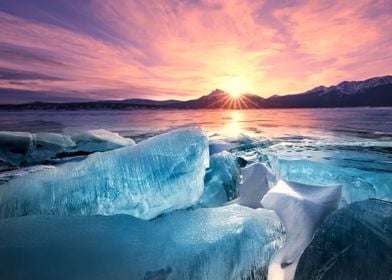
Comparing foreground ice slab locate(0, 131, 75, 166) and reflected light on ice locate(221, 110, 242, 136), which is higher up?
foreground ice slab locate(0, 131, 75, 166)

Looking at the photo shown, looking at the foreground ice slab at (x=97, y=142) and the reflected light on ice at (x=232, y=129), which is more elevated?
the foreground ice slab at (x=97, y=142)

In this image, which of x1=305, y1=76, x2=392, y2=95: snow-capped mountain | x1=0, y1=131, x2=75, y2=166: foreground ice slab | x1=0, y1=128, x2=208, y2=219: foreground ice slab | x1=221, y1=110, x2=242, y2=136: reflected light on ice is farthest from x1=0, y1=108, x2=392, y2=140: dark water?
x1=305, y1=76, x2=392, y2=95: snow-capped mountain

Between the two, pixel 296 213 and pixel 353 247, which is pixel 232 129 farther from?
pixel 353 247

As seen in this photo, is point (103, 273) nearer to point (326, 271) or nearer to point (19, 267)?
point (19, 267)

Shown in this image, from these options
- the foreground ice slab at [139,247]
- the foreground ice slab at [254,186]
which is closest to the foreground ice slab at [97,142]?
the foreground ice slab at [254,186]

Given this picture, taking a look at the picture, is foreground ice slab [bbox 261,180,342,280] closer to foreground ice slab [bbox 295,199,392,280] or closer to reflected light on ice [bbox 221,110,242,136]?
foreground ice slab [bbox 295,199,392,280]

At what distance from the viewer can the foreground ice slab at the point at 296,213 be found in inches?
62.4

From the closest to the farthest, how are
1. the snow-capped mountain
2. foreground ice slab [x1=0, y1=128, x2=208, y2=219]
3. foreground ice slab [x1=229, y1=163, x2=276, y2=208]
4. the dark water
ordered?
foreground ice slab [x1=0, y1=128, x2=208, y2=219] < foreground ice slab [x1=229, y1=163, x2=276, y2=208] < the dark water < the snow-capped mountain

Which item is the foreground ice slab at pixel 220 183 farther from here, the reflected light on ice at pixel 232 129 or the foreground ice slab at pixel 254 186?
the reflected light on ice at pixel 232 129

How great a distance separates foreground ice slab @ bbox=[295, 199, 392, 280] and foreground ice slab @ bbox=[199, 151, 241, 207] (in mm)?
1097

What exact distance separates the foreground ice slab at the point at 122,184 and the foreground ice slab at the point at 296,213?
2.33 ft

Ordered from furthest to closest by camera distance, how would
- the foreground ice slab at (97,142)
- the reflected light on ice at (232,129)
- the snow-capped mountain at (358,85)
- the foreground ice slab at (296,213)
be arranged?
the snow-capped mountain at (358,85) → the reflected light on ice at (232,129) → the foreground ice slab at (97,142) → the foreground ice slab at (296,213)

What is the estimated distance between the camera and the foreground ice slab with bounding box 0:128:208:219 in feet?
5.94

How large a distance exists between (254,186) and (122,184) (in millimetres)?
1145
